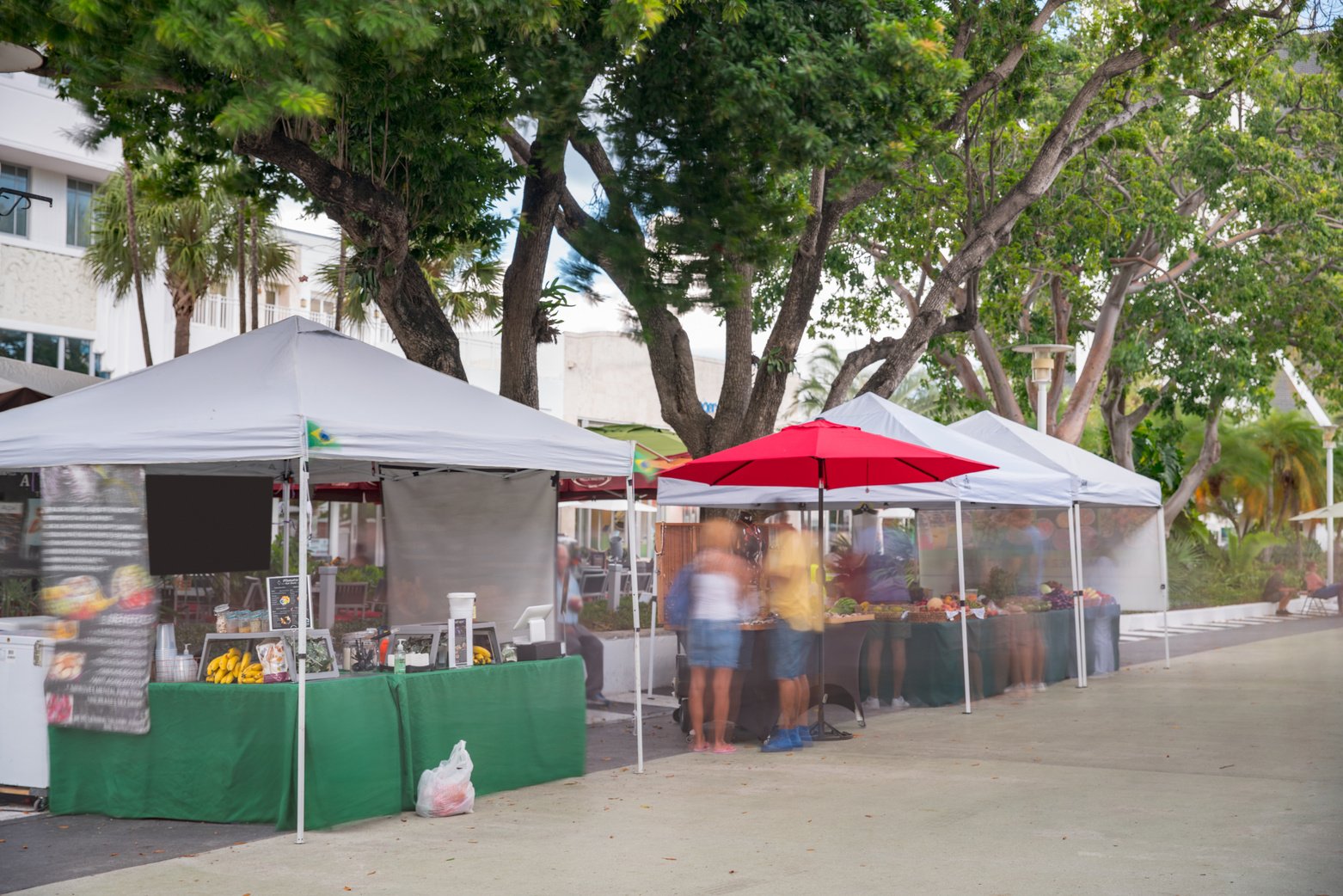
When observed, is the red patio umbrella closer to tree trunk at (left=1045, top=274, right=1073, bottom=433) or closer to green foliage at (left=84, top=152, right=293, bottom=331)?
green foliage at (left=84, top=152, right=293, bottom=331)

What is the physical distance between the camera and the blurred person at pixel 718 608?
33.1 feet

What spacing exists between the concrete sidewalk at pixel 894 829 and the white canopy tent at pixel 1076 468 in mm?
3441

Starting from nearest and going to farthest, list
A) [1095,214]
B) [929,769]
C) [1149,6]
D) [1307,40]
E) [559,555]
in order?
[929,769], [559,555], [1149,6], [1307,40], [1095,214]

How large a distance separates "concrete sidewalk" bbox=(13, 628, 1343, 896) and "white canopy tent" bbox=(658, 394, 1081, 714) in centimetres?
215

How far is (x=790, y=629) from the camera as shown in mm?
10586

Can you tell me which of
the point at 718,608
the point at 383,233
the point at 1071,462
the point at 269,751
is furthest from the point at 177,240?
the point at 269,751

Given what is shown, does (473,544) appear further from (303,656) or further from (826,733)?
(303,656)

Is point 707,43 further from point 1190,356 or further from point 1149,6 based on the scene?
point 1190,356

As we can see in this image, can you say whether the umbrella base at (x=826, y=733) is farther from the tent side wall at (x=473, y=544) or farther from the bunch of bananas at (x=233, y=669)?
the bunch of bananas at (x=233, y=669)

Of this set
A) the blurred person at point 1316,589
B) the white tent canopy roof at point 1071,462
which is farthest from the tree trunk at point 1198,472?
the white tent canopy roof at point 1071,462

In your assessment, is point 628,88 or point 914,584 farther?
point 914,584

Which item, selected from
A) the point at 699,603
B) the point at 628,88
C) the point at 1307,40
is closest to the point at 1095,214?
the point at 1307,40

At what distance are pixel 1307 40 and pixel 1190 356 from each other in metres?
6.42

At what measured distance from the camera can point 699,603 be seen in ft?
33.3
